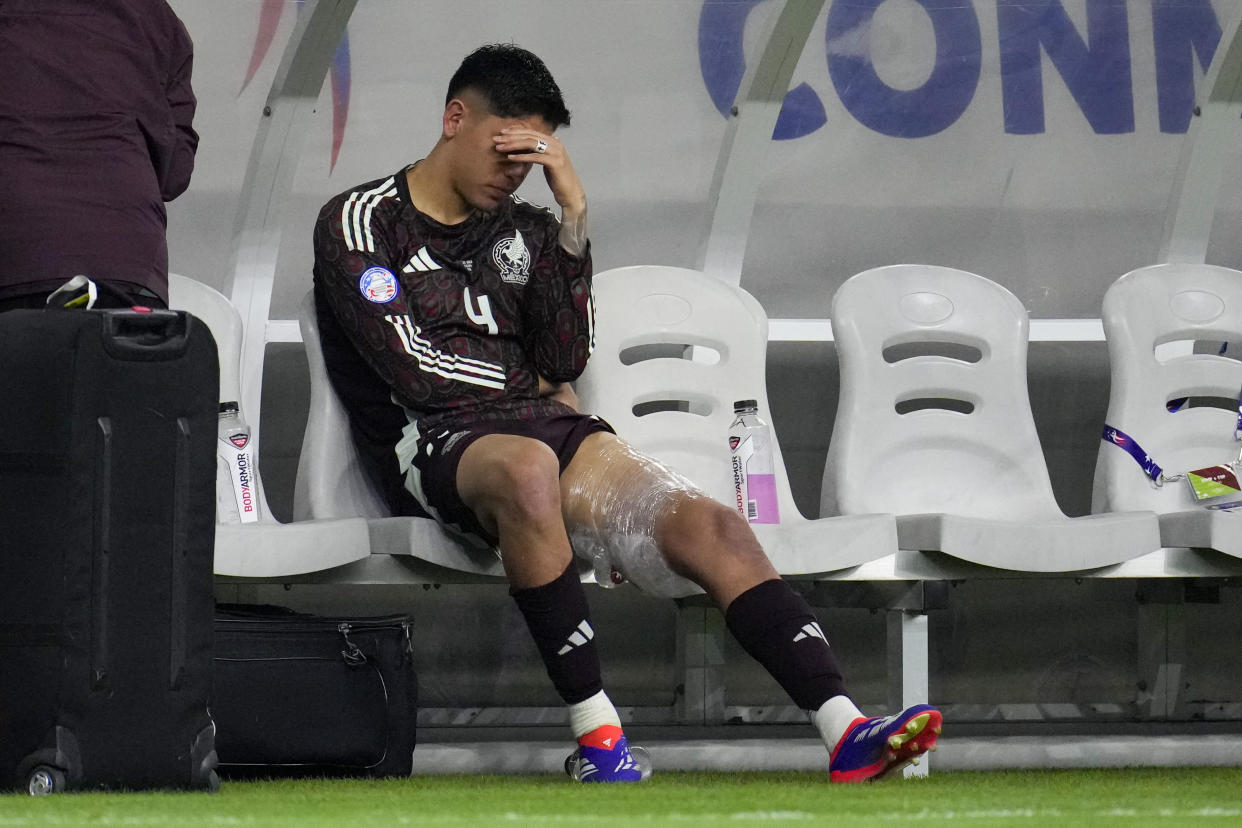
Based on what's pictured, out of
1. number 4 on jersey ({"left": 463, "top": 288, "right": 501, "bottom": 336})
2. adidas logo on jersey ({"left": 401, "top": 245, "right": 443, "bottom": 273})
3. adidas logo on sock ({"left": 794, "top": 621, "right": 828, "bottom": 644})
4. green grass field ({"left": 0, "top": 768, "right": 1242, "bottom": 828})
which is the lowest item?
green grass field ({"left": 0, "top": 768, "right": 1242, "bottom": 828})

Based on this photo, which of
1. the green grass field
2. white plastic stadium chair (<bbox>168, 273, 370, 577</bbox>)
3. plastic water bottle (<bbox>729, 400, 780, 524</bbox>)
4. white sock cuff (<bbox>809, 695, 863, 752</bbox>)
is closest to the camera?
the green grass field

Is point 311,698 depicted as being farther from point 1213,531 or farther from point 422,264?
point 1213,531

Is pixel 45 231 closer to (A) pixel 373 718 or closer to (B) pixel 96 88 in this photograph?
(B) pixel 96 88

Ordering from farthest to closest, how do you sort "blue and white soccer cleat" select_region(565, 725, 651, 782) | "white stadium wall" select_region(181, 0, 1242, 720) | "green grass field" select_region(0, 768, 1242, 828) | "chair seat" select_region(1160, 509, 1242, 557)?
"white stadium wall" select_region(181, 0, 1242, 720) → "chair seat" select_region(1160, 509, 1242, 557) → "blue and white soccer cleat" select_region(565, 725, 651, 782) → "green grass field" select_region(0, 768, 1242, 828)

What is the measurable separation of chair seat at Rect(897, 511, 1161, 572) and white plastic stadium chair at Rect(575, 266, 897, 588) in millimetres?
555

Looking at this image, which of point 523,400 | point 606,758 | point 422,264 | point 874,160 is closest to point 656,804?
point 606,758

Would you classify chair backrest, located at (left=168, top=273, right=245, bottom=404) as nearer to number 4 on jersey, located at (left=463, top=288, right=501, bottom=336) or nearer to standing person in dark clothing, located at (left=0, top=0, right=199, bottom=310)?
number 4 on jersey, located at (left=463, top=288, right=501, bottom=336)

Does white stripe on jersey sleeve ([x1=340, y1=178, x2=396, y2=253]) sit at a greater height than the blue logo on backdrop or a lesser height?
lesser

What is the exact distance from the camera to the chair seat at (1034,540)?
3.21 meters

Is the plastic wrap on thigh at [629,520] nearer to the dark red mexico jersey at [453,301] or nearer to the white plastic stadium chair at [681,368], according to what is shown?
the dark red mexico jersey at [453,301]

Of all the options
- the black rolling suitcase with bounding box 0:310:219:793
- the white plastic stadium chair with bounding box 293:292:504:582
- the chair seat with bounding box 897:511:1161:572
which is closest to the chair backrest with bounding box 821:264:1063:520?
the chair seat with bounding box 897:511:1161:572

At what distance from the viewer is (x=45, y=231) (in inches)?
106

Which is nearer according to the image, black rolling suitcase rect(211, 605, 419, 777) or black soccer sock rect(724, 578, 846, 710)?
black soccer sock rect(724, 578, 846, 710)

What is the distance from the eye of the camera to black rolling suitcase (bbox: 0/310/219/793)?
7.70ft
